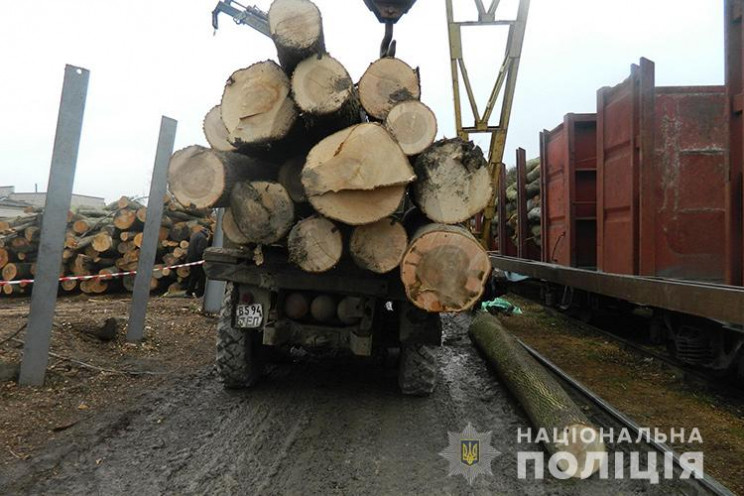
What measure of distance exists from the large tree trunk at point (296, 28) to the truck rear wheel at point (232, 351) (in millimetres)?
2011

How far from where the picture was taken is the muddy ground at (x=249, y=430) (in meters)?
2.92

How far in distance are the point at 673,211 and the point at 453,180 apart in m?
3.04

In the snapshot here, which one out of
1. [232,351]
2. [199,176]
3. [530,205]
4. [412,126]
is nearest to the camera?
[412,126]

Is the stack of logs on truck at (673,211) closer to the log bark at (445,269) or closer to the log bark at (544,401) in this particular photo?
the log bark at (544,401)

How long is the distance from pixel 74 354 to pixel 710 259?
625 cm

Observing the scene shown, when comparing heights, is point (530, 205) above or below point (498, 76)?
below

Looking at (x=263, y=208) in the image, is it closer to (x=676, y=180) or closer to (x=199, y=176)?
(x=199, y=176)

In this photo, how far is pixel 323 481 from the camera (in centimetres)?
296

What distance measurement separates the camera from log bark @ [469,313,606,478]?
123 inches

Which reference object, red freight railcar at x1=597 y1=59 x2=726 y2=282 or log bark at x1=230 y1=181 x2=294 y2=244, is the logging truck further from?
red freight railcar at x1=597 y1=59 x2=726 y2=282

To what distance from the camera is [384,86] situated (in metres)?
3.71

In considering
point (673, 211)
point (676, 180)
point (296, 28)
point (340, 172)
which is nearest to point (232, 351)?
point (340, 172)

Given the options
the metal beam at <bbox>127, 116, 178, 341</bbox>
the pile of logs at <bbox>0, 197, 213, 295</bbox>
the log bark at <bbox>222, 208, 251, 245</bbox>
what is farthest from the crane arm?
the log bark at <bbox>222, 208, 251, 245</bbox>

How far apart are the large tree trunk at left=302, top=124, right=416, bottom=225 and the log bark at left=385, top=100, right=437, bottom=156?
0.75 feet
